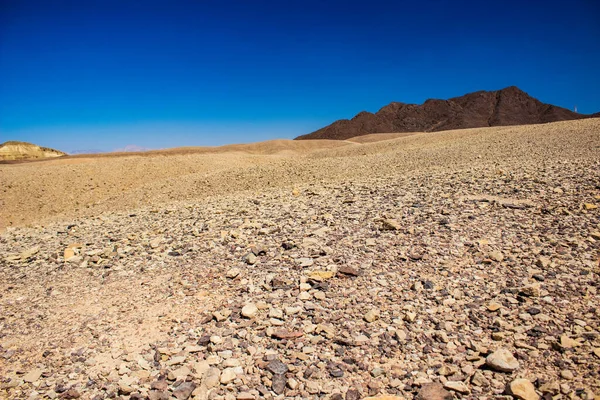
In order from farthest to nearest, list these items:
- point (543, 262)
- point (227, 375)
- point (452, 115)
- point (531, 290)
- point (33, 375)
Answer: point (452, 115) → point (543, 262) → point (531, 290) → point (33, 375) → point (227, 375)

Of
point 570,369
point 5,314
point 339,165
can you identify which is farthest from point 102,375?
point 339,165

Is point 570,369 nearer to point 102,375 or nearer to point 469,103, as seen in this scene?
point 102,375

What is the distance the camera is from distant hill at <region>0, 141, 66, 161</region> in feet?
155

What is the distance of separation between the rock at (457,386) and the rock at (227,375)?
173 centimetres

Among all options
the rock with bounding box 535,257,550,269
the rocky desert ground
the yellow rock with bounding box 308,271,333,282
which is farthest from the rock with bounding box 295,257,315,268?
the rock with bounding box 535,257,550,269

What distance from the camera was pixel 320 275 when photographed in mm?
4492

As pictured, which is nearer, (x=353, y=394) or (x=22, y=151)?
(x=353, y=394)

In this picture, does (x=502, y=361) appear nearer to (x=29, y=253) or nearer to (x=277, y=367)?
(x=277, y=367)

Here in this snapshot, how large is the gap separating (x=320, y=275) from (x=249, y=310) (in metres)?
1.03

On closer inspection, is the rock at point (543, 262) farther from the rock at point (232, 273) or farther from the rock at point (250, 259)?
the rock at point (232, 273)

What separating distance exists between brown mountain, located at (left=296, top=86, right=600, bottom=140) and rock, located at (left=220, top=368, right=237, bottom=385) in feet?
255

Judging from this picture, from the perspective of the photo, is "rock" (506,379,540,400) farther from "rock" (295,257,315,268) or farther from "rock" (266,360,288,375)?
"rock" (295,257,315,268)

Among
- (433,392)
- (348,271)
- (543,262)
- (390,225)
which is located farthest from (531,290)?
(390,225)

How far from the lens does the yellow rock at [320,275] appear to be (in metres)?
4.44
